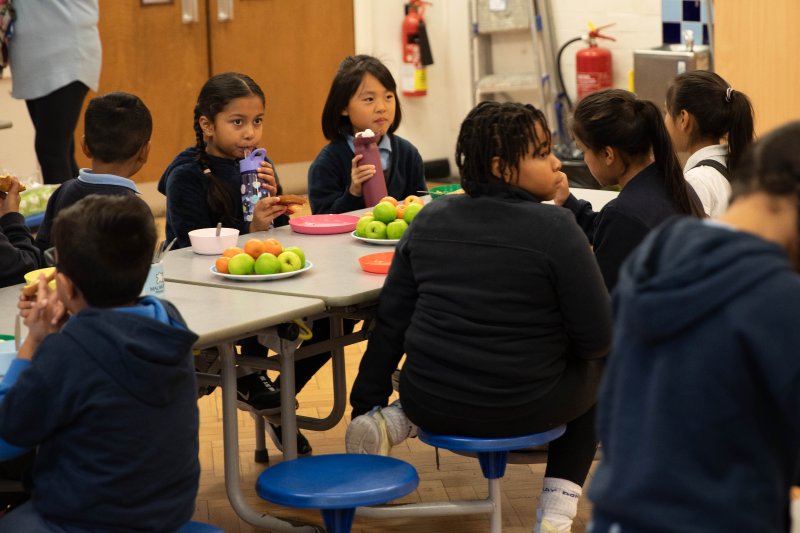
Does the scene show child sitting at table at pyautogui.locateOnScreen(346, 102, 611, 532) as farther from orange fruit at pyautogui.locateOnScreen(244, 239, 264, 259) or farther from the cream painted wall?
the cream painted wall

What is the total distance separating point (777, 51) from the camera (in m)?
4.76

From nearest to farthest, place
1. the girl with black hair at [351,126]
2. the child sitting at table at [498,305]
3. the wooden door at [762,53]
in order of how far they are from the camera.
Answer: the child sitting at table at [498,305]
the girl with black hair at [351,126]
the wooden door at [762,53]

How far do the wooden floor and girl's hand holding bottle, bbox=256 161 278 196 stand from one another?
770 mm

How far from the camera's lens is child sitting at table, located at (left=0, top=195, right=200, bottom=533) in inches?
69.5

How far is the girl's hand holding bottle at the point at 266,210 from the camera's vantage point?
10.4 feet

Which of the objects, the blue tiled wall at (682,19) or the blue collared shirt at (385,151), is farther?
the blue tiled wall at (682,19)

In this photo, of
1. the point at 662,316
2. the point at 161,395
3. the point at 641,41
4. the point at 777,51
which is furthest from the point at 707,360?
the point at 641,41

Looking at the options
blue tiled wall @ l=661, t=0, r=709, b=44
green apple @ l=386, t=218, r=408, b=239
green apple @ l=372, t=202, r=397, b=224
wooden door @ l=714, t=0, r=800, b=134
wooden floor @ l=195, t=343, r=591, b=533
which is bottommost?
wooden floor @ l=195, t=343, r=591, b=533

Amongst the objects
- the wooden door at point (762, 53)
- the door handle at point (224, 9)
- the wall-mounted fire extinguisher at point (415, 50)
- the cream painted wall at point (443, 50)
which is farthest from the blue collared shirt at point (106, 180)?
the wall-mounted fire extinguisher at point (415, 50)

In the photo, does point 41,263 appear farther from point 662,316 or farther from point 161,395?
point 662,316

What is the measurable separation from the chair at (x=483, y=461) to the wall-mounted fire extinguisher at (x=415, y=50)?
17.0ft

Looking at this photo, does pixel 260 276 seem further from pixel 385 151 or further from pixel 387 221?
pixel 385 151

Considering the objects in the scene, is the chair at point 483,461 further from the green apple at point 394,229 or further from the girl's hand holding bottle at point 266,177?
the girl's hand holding bottle at point 266,177

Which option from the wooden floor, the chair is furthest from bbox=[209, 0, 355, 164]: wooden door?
the chair
